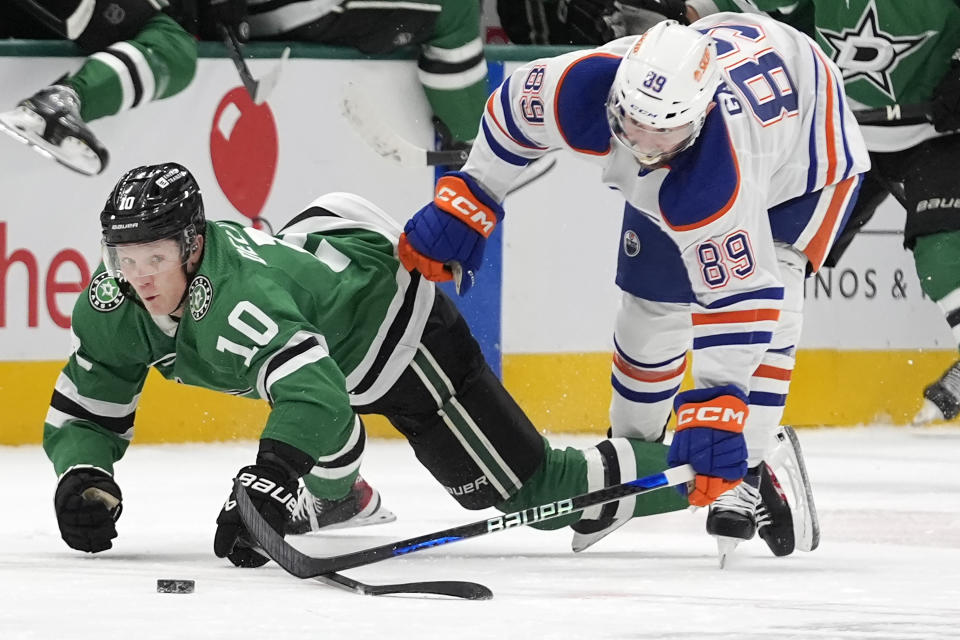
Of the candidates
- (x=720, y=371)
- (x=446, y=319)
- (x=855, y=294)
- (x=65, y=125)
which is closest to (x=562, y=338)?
(x=855, y=294)

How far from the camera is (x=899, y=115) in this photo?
4559 mm

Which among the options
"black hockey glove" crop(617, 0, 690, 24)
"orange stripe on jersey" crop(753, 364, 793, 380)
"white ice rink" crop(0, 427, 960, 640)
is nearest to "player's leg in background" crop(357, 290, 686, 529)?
"white ice rink" crop(0, 427, 960, 640)

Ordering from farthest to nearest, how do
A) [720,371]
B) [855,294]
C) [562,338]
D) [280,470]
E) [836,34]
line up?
[855,294]
[562,338]
[836,34]
[720,371]
[280,470]

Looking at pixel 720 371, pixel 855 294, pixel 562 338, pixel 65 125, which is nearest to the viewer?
pixel 720 371

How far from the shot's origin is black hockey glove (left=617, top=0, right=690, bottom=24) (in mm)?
5004

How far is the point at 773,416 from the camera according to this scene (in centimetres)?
311

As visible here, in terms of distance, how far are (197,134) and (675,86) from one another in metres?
2.25

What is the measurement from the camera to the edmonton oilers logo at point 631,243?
3.33m

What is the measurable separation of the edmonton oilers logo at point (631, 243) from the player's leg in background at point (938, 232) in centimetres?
131

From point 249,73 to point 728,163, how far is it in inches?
89.7

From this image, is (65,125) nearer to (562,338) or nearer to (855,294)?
(562,338)

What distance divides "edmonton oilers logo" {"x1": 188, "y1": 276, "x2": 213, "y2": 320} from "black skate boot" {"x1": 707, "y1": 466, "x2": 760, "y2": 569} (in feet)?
3.18

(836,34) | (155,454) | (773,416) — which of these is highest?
(836,34)

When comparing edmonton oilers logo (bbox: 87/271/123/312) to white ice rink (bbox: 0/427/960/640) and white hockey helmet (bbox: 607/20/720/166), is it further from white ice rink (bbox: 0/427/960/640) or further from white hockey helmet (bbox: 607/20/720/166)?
white hockey helmet (bbox: 607/20/720/166)
